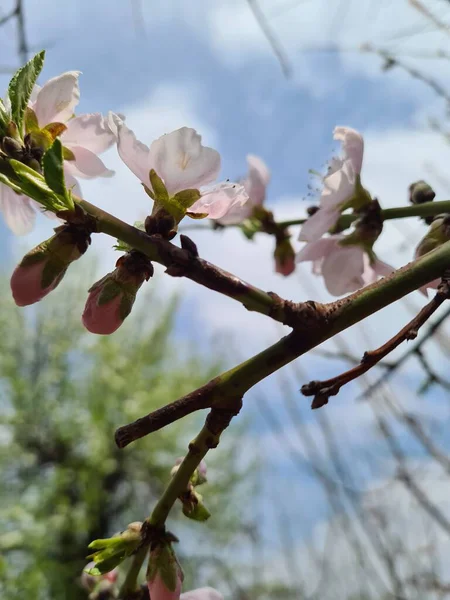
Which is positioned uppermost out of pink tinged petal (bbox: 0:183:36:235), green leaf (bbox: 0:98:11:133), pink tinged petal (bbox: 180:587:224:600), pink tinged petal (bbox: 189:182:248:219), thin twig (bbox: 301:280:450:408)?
pink tinged petal (bbox: 0:183:36:235)

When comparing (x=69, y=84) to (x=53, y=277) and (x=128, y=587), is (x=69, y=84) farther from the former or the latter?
(x=128, y=587)

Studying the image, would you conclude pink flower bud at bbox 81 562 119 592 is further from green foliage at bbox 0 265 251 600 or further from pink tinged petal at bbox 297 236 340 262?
green foliage at bbox 0 265 251 600

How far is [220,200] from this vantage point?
286 millimetres

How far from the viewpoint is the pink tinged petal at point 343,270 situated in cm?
43

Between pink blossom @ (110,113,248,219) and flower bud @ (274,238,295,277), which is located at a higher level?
flower bud @ (274,238,295,277)

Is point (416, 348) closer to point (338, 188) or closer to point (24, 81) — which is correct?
point (338, 188)

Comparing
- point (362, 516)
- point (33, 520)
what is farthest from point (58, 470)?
point (362, 516)

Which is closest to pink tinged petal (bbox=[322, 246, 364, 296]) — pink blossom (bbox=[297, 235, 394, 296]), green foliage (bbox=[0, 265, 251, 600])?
pink blossom (bbox=[297, 235, 394, 296])

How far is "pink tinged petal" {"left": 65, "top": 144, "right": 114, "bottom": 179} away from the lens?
373mm

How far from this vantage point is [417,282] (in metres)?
0.23

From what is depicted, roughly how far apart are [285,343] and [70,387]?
148 inches

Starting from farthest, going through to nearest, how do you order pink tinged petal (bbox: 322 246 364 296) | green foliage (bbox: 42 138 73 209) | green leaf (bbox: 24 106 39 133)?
1. pink tinged petal (bbox: 322 246 364 296)
2. green leaf (bbox: 24 106 39 133)
3. green foliage (bbox: 42 138 73 209)

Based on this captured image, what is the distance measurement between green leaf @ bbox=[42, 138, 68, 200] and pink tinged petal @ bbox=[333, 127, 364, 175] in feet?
0.79

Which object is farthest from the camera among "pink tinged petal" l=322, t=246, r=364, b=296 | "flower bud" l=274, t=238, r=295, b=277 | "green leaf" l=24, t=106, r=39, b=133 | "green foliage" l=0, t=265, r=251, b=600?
"green foliage" l=0, t=265, r=251, b=600
